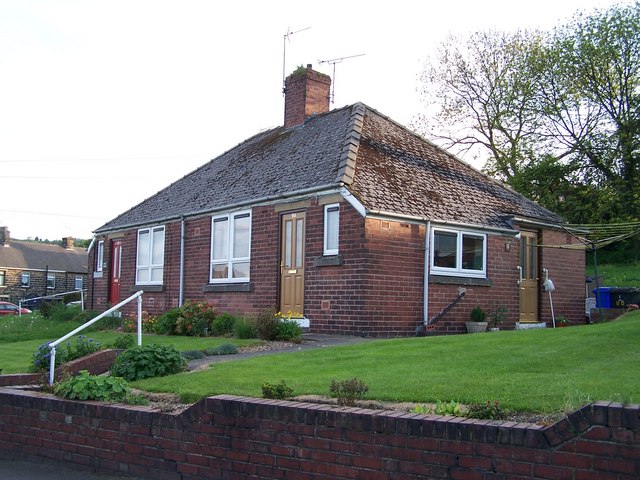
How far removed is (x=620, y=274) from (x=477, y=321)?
19.9 metres

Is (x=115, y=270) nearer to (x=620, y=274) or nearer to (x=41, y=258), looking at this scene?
(x=620, y=274)

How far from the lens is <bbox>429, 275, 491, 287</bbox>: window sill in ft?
51.0

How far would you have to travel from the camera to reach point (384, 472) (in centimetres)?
547

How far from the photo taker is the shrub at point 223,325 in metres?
15.9

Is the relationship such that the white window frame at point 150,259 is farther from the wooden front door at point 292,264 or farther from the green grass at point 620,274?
the green grass at point 620,274

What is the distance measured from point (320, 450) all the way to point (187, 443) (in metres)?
1.55

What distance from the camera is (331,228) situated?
49.6ft

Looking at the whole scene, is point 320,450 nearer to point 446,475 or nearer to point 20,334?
point 446,475

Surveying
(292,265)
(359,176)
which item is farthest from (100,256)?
(359,176)

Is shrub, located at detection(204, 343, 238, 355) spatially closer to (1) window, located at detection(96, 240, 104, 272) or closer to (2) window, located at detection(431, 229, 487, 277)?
(2) window, located at detection(431, 229, 487, 277)

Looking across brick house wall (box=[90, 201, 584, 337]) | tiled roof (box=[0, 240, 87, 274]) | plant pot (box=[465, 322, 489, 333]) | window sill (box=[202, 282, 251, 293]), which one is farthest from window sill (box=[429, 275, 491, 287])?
tiled roof (box=[0, 240, 87, 274])

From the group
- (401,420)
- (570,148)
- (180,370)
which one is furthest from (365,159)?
(570,148)

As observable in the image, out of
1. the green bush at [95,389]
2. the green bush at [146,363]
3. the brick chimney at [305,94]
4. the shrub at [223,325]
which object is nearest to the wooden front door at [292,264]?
the shrub at [223,325]

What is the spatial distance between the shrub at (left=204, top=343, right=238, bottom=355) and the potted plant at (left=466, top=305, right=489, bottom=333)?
20.6 ft
